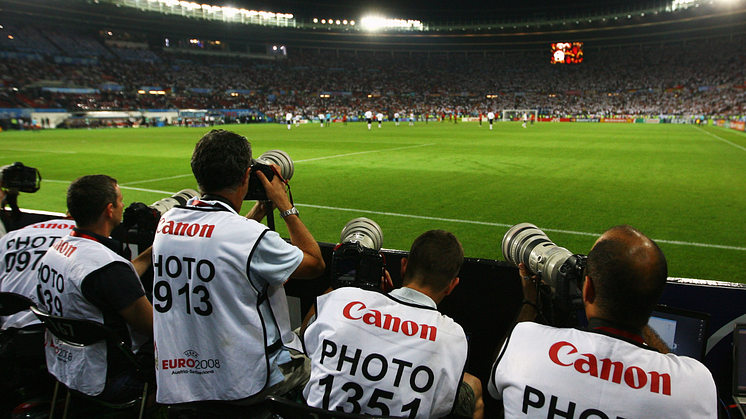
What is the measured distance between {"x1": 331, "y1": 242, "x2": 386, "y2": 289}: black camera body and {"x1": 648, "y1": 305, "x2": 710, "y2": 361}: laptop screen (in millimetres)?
1690

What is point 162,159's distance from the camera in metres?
15.9

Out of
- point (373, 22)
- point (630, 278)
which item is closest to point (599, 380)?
point (630, 278)

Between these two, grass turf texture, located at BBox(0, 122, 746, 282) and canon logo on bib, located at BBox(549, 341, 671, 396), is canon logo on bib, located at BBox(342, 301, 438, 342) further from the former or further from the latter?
grass turf texture, located at BBox(0, 122, 746, 282)

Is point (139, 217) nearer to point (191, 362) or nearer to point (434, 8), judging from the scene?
point (191, 362)

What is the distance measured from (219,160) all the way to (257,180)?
1.02 ft

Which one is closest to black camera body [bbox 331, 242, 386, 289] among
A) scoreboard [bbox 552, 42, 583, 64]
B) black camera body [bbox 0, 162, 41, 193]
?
black camera body [bbox 0, 162, 41, 193]

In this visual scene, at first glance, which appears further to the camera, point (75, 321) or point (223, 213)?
point (75, 321)

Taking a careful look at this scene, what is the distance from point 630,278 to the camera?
66.6 inches

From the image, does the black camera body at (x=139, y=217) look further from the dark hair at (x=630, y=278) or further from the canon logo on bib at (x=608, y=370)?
the dark hair at (x=630, y=278)

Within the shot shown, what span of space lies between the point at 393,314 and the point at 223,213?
98 centimetres

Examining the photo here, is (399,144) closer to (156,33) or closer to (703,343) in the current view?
(703,343)

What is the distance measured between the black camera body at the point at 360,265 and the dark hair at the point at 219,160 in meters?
0.68

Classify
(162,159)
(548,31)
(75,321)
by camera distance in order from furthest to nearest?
1. (548,31)
2. (162,159)
3. (75,321)

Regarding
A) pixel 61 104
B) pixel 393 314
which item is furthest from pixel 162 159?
pixel 61 104
